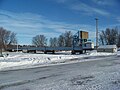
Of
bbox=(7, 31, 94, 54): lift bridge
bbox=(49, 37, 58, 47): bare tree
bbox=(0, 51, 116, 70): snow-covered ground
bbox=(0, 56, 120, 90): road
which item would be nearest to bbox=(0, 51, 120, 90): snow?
bbox=(0, 56, 120, 90): road

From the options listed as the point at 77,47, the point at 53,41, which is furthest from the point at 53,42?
the point at 77,47

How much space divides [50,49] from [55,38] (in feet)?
224

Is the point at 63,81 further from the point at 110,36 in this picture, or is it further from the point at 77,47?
the point at 110,36

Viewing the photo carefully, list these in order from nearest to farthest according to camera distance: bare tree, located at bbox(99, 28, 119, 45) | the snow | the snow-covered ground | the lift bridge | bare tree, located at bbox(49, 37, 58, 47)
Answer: the snow, the snow-covered ground, the lift bridge, bare tree, located at bbox(99, 28, 119, 45), bare tree, located at bbox(49, 37, 58, 47)

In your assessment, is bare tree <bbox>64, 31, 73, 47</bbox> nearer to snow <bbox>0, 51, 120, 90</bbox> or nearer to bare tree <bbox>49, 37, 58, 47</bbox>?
bare tree <bbox>49, 37, 58, 47</bbox>

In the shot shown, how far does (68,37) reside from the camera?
414 feet

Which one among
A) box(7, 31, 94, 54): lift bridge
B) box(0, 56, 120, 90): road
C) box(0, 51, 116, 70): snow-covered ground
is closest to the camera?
box(0, 56, 120, 90): road

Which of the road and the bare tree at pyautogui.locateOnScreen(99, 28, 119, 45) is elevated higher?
the bare tree at pyautogui.locateOnScreen(99, 28, 119, 45)

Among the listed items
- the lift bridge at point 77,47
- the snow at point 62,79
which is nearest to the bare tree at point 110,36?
the lift bridge at point 77,47

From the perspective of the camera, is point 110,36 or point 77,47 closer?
point 77,47

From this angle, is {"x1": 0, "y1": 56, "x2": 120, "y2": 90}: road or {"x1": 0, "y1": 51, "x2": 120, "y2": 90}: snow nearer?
{"x1": 0, "y1": 56, "x2": 120, "y2": 90}: road

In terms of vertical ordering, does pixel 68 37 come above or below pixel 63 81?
above

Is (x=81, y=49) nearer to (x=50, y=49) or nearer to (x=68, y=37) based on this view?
(x=50, y=49)

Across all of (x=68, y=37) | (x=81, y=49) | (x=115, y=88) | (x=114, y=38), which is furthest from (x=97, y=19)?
(x=115, y=88)
